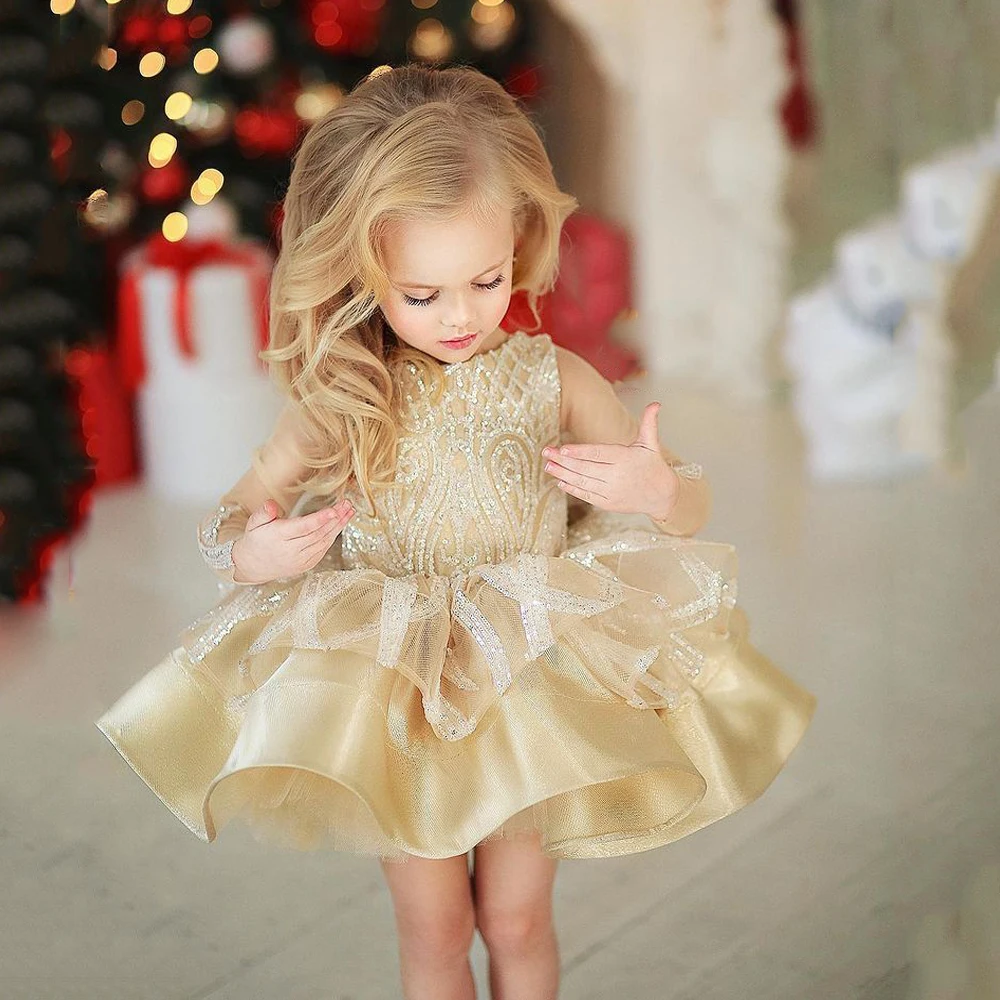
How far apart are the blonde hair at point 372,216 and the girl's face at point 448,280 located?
0.03 feet

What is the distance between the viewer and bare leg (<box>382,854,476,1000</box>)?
1.16 m

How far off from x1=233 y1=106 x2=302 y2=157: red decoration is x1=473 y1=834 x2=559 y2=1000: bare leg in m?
1.93

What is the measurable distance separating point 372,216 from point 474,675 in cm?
35

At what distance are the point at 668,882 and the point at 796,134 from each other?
6.36ft

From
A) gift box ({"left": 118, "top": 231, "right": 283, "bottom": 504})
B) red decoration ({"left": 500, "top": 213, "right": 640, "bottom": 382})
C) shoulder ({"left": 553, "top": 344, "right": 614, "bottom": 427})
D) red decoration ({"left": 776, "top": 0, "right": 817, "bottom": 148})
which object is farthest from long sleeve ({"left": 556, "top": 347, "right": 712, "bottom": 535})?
red decoration ({"left": 776, "top": 0, "right": 817, "bottom": 148})

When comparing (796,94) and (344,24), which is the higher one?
(344,24)

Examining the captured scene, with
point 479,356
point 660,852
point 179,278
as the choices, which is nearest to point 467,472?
point 479,356

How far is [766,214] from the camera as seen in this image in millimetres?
3131

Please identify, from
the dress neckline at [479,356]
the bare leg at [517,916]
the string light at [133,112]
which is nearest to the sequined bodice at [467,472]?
the dress neckline at [479,356]

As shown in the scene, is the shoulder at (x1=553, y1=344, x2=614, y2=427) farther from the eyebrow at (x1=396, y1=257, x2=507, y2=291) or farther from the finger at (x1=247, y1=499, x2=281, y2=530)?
the finger at (x1=247, y1=499, x2=281, y2=530)

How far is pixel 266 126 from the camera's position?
2.80m

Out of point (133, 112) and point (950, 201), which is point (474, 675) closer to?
point (133, 112)

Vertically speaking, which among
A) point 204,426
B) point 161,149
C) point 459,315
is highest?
→ point 459,315

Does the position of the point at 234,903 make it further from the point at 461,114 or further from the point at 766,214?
the point at 766,214
